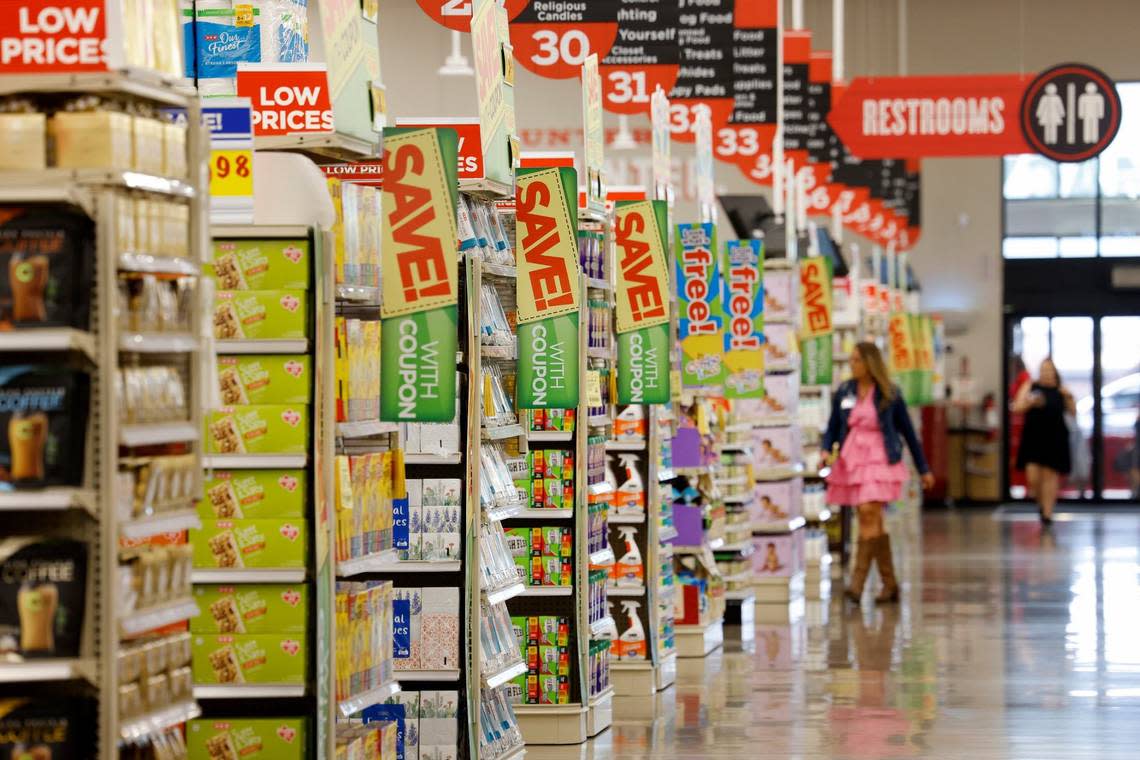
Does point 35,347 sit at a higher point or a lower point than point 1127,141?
lower

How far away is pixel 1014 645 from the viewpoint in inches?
446

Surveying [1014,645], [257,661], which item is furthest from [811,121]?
[257,661]

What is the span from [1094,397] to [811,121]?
11.5 m

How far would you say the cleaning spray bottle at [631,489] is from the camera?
372 inches

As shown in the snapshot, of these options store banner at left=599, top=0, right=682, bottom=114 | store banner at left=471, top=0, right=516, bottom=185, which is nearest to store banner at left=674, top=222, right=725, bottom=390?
store banner at left=599, top=0, right=682, bottom=114

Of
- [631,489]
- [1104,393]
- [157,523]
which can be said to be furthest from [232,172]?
[1104,393]

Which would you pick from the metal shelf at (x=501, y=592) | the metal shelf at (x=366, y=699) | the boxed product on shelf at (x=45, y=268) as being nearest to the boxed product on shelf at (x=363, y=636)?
the metal shelf at (x=366, y=699)

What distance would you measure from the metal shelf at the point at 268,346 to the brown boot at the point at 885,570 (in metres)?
8.39

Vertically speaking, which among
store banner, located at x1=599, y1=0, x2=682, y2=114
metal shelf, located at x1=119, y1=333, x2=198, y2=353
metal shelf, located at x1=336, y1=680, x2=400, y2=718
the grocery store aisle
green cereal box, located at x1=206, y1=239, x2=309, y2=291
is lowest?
the grocery store aisle

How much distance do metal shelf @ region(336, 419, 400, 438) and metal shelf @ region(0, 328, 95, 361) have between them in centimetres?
151

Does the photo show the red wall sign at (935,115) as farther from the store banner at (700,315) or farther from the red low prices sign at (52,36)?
the red low prices sign at (52,36)

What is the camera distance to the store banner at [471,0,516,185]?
7.05 m

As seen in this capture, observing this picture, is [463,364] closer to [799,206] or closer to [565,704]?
[565,704]

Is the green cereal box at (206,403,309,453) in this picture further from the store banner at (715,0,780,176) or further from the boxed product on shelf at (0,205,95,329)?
the store banner at (715,0,780,176)
